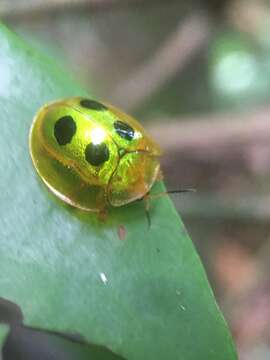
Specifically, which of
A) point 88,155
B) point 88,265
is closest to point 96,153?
point 88,155

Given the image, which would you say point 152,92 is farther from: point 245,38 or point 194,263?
point 194,263

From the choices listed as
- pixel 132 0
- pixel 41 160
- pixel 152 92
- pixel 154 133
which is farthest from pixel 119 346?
pixel 152 92

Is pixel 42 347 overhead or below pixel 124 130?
below

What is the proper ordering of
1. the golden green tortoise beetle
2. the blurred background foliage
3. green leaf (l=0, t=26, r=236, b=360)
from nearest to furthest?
green leaf (l=0, t=26, r=236, b=360) → the golden green tortoise beetle → the blurred background foliage

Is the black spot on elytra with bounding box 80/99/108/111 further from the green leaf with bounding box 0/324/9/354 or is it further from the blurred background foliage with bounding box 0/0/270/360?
the blurred background foliage with bounding box 0/0/270/360

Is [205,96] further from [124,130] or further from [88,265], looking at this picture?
[88,265]

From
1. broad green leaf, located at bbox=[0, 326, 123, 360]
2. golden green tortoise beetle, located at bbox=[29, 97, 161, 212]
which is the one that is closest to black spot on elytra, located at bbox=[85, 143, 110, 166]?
golden green tortoise beetle, located at bbox=[29, 97, 161, 212]
